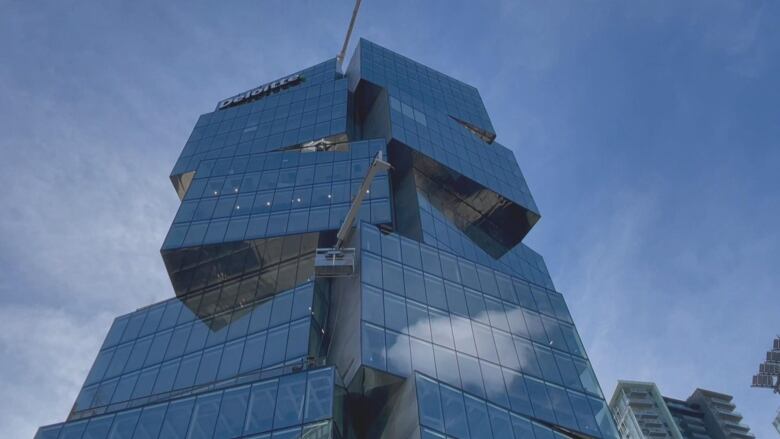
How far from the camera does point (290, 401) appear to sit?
31.0m

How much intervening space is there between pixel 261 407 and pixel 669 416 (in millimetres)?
154411


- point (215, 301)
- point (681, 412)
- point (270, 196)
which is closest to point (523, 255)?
point (270, 196)

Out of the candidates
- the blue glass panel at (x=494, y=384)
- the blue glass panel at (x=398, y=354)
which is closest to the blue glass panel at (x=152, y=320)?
the blue glass panel at (x=398, y=354)

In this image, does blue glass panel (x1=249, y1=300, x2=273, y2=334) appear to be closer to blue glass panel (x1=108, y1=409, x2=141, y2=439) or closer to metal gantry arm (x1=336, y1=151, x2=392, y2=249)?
metal gantry arm (x1=336, y1=151, x2=392, y2=249)

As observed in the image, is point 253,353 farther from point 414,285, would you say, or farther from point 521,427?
point 521,427

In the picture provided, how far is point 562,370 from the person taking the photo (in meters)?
41.0

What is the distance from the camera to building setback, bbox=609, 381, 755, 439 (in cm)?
15850

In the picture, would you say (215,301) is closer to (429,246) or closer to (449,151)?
(429,246)

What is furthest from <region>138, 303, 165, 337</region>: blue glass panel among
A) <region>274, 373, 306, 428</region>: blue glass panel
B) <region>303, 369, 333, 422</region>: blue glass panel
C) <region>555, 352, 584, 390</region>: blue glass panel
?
<region>555, 352, 584, 390</region>: blue glass panel

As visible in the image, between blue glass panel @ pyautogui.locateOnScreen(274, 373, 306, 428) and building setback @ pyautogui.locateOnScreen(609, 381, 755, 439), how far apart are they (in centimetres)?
14689

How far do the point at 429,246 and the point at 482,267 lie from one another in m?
4.54

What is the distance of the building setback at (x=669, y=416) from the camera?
15850 cm

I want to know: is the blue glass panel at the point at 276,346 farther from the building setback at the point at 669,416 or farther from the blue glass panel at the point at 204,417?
the building setback at the point at 669,416

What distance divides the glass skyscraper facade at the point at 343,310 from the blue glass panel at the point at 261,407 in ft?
0.24
